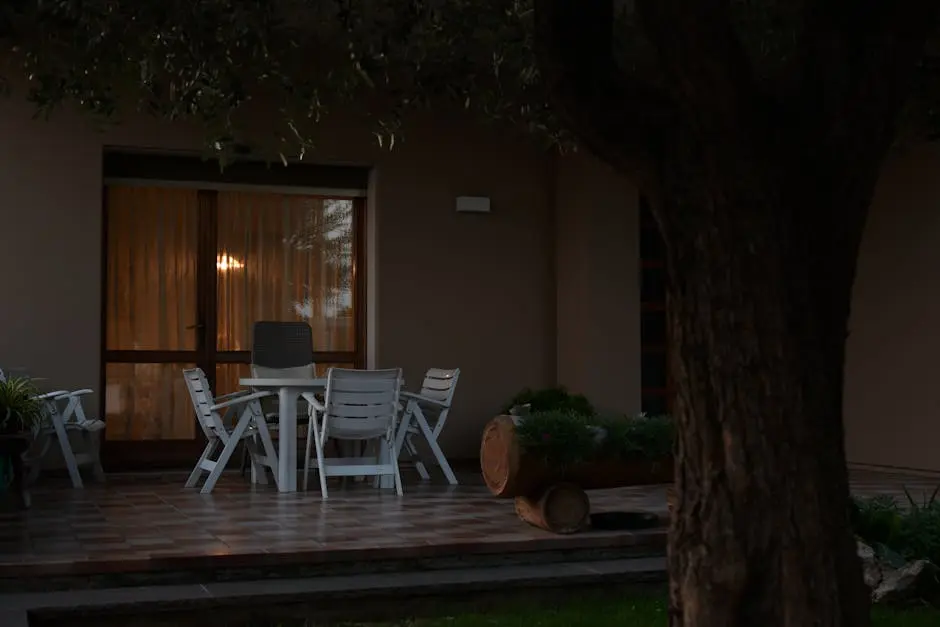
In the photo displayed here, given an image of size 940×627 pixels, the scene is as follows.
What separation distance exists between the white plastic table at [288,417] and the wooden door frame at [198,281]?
1.74 meters

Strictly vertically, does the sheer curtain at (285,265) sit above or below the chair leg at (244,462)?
above

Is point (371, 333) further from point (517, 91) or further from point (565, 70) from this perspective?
point (565, 70)

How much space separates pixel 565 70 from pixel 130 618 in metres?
2.57

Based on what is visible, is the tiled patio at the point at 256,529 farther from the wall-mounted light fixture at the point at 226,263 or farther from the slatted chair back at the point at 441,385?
the wall-mounted light fixture at the point at 226,263

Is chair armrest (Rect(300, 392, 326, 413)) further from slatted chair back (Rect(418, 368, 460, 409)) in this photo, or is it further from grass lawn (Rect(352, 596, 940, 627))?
grass lawn (Rect(352, 596, 940, 627))

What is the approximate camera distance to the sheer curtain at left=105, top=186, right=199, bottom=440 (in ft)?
27.8

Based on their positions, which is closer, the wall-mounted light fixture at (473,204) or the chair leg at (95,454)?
the chair leg at (95,454)

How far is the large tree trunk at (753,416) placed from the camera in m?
2.60

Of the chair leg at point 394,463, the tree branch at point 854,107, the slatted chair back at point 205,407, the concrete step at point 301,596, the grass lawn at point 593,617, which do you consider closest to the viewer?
the tree branch at point 854,107

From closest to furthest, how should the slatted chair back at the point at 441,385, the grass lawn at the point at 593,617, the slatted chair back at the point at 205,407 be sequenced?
the grass lawn at the point at 593,617, the slatted chair back at the point at 205,407, the slatted chair back at the point at 441,385

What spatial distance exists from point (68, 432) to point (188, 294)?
1.42m

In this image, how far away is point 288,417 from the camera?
273 inches

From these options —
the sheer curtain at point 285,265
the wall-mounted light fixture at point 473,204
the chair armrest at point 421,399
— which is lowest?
the chair armrest at point 421,399

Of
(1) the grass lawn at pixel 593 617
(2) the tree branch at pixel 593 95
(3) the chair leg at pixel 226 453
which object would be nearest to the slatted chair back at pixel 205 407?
(3) the chair leg at pixel 226 453
